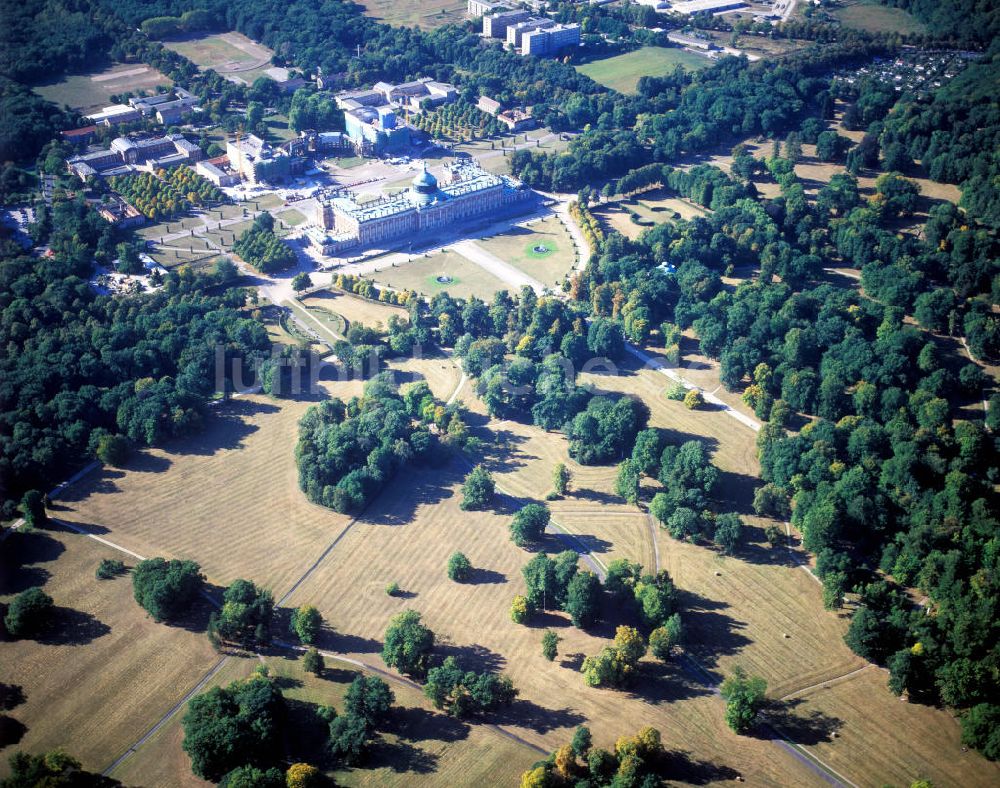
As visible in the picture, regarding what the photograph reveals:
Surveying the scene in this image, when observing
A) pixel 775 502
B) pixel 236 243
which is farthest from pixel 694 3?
pixel 775 502

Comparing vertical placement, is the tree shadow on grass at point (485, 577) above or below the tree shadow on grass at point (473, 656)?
above

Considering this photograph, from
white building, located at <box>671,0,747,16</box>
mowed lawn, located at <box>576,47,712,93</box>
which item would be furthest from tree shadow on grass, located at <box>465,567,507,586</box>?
white building, located at <box>671,0,747,16</box>

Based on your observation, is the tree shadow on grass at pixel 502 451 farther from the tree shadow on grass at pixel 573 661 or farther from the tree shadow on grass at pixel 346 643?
the tree shadow on grass at pixel 346 643

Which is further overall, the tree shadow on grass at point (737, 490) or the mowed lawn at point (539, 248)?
the mowed lawn at point (539, 248)

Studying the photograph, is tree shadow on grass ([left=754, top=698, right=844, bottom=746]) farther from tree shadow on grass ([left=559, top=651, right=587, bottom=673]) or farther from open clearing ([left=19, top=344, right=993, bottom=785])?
tree shadow on grass ([left=559, top=651, right=587, bottom=673])

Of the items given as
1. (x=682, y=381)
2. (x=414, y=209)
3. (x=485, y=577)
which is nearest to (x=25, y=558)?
(x=485, y=577)

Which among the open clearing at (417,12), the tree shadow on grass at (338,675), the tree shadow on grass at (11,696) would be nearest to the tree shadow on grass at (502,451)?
the tree shadow on grass at (338,675)
